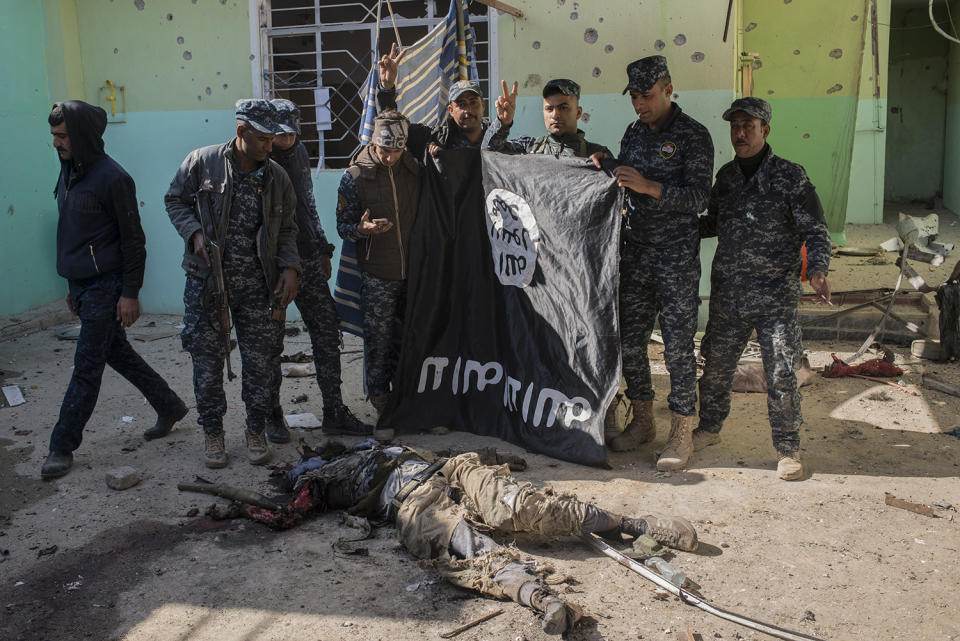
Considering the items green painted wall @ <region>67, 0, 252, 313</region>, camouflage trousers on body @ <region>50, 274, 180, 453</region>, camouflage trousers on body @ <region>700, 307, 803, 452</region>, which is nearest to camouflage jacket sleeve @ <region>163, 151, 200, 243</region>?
camouflage trousers on body @ <region>50, 274, 180, 453</region>

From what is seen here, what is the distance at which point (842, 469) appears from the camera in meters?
4.25

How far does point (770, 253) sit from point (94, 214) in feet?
11.9

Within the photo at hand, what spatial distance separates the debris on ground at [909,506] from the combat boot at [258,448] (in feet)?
10.8

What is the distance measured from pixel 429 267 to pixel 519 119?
8.77ft

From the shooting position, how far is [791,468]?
4094mm

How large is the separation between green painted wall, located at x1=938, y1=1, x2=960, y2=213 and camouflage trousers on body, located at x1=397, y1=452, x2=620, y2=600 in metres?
14.8

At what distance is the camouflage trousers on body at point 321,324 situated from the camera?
15.5ft


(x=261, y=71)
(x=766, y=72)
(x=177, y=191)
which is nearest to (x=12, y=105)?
(x=261, y=71)

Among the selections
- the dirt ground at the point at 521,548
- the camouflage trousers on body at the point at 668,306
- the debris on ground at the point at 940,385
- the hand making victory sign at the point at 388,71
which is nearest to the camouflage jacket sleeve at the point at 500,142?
the hand making victory sign at the point at 388,71

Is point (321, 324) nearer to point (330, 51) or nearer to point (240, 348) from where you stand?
point (240, 348)

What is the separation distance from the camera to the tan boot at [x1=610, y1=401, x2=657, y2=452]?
458 centimetres

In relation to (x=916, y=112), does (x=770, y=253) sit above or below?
below

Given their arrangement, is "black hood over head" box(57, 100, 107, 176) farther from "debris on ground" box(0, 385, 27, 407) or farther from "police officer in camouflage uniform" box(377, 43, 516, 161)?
"debris on ground" box(0, 385, 27, 407)

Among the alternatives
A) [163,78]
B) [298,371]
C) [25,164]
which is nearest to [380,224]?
[298,371]
